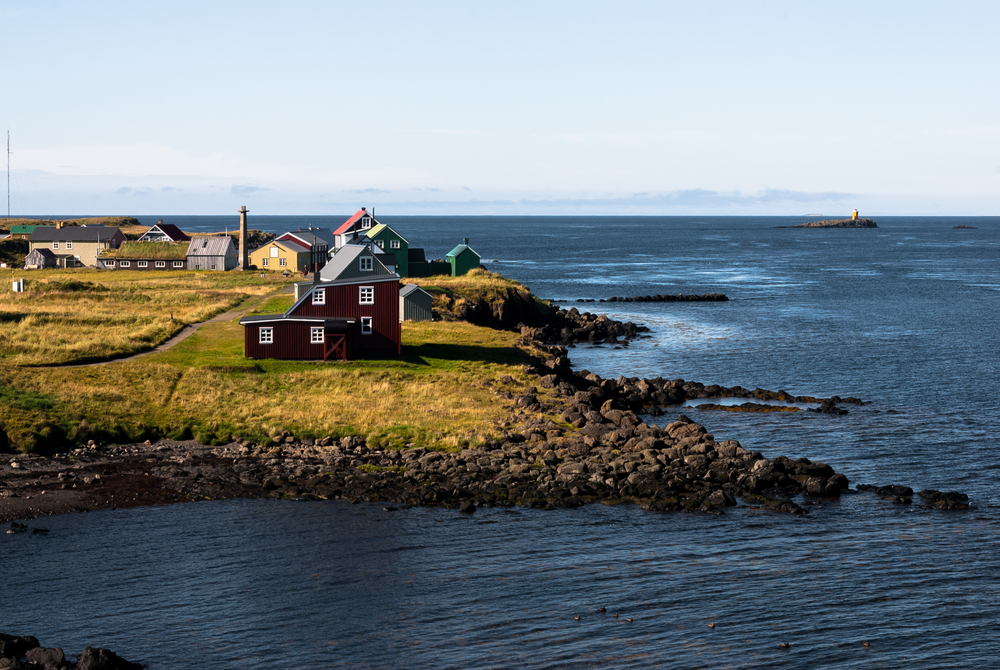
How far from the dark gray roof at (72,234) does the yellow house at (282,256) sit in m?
32.3

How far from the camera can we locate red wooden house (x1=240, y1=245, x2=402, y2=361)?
5362 centimetres

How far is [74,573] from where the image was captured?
28703 mm

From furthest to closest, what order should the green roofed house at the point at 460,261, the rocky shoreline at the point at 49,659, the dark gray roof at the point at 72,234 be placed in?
the dark gray roof at the point at 72,234, the green roofed house at the point at 460,261, the rocky shoreline at the point at 49,659

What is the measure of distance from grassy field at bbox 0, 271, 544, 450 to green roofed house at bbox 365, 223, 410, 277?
115ft

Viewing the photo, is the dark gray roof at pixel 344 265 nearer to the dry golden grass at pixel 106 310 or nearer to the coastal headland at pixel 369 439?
the coastal headland at pixel 369 439

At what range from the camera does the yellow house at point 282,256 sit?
4601 inches

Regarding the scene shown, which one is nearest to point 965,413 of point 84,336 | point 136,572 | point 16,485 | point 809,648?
point 809,648

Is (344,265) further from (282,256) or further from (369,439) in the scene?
(282,256)

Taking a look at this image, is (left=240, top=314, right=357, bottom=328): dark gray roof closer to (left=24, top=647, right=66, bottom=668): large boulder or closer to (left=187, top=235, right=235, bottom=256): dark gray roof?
(left=24, top=647, right=66, bottom=668): large boulder

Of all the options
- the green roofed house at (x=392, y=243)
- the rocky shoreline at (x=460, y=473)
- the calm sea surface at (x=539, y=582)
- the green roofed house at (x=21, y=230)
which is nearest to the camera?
the calm sea surface at (x=539, y=582)

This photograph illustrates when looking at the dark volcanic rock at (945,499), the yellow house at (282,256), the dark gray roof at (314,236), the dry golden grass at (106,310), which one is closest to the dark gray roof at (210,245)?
the yellow house at (282,256)

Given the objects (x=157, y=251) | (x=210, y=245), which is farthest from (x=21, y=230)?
(x=210, y=245)

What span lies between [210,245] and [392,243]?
37.7m

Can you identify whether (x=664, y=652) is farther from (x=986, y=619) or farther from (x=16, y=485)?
(x=16, y=485)
